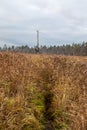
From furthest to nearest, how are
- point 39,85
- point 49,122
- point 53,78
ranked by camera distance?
point 53,78 → point 39,85 → point 49,122

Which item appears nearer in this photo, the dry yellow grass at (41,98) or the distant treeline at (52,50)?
the dry yellow grass at (41,98)

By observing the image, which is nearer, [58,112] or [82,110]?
[82,110]

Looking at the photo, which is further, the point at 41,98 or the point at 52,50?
the point at 52,50

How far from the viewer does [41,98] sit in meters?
8.22

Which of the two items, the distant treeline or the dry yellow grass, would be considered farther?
the distant treeline

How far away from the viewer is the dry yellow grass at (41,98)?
6257 mm

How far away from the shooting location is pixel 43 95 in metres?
8.43

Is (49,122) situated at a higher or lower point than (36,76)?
lower

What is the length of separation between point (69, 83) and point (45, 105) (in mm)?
1493

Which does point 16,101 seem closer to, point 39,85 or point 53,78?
point 39,85

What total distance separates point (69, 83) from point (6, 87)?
2273 mm

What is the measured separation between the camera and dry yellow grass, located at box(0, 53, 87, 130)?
6.26 meters

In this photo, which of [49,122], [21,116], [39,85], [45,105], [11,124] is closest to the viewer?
[11,124]

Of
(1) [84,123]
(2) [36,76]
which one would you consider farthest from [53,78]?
(1) [84,123]
